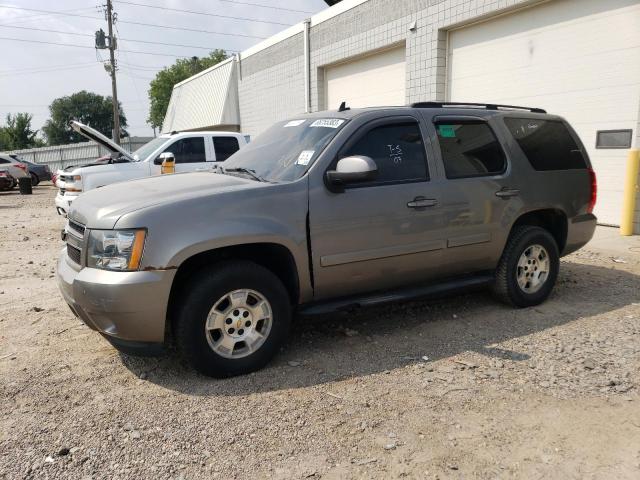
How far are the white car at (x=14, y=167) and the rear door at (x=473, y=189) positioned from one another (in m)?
22.3

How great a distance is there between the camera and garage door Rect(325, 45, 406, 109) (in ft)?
43.7

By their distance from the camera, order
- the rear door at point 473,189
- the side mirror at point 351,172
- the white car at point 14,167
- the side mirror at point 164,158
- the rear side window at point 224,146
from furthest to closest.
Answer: the white car at point 14,167
the rear side window at point 224,146
the side mirror at point 164,158
the rear door at point 473,189
the side mirror at point 351,172

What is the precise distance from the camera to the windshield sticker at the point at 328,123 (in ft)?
14.1

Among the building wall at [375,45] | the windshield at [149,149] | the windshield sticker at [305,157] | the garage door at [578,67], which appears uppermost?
the building wall at [375,45]

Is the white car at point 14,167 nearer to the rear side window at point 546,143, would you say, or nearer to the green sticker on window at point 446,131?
the green sticker on window at point 446,131

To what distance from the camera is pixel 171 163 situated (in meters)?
9.35

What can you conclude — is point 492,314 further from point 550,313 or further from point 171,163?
point 171,163

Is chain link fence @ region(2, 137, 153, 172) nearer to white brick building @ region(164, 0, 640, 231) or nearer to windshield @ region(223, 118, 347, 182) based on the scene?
white brick building @ region(164, 0, 640, 231)

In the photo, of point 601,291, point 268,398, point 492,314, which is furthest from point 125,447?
point 601,291

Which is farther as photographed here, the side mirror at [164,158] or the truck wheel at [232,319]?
the side mirror at [164,158]

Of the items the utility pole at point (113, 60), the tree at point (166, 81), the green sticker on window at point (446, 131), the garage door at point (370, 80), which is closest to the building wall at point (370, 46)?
the garage door at point (370, 80)

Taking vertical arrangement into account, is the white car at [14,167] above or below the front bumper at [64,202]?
above

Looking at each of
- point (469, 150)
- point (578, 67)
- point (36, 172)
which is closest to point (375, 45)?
point (578, 67)

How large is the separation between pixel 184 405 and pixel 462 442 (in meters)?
1.69
